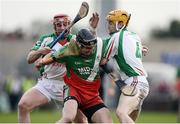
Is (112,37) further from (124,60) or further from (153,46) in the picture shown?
(153,46)

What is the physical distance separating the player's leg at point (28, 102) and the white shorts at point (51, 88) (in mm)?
94

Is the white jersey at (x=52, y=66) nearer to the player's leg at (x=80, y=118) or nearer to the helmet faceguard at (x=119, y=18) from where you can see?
the player's leg at (x=80, y=118)

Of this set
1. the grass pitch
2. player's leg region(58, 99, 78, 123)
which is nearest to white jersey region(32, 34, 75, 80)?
player's leg region(58, 99, 78, 123)

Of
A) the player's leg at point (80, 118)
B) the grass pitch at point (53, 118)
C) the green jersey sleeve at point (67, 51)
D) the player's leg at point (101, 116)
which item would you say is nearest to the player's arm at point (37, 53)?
the green jersey sleeve at point (67, 51)

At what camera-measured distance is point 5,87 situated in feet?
134

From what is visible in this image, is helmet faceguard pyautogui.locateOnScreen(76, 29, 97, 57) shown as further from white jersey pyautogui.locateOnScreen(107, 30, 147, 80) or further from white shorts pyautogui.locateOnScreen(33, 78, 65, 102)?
white shorts pyautogui.locateOnScreen(33, 78, 65, 102)

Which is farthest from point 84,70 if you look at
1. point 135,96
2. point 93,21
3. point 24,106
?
point 24,106

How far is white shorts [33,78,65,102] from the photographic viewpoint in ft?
58.9

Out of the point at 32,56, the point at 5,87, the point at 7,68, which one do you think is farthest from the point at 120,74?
the point at 7,68

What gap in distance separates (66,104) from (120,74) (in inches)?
42.4

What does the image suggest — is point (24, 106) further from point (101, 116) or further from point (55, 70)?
point (101, 116)

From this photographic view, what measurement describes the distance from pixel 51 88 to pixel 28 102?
59 centimetres

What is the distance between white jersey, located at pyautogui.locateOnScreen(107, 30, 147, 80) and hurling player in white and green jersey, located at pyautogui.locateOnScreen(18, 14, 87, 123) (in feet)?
4.51

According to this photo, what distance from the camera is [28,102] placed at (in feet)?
57.7
